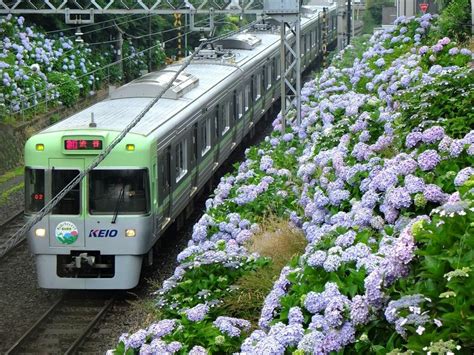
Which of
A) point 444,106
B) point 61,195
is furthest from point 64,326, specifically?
point 444,106

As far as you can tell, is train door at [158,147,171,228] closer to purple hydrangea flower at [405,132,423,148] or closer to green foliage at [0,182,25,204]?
purple hydrangea flower at [405,132,423,148]

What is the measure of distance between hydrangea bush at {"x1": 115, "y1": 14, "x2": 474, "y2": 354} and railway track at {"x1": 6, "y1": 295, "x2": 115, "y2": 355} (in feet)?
6.17

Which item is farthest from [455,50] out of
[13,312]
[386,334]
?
[386,334]

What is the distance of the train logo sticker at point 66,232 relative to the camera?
12516 mm

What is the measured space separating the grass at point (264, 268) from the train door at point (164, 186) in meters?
2.49

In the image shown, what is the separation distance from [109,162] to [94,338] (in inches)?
→ 86.9

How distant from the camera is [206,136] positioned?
1733 cm

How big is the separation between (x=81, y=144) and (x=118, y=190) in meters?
0.73

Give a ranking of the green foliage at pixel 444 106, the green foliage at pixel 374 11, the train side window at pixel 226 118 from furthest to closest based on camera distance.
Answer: the green foliage at pixel 374 11, the train side window at pixel 226 118, the green foliage at pixel 444 106

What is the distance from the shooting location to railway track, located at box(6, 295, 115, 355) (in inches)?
447

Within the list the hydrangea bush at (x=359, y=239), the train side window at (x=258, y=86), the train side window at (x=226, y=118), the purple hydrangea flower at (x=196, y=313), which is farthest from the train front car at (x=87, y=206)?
the train side window at (x=258, y=86)

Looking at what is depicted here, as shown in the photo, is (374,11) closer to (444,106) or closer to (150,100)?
(150,100)

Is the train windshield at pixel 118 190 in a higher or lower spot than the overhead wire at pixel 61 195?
lower

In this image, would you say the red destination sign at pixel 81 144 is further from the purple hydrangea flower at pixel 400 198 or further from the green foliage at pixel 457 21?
the green foliage at pixel 457 21
